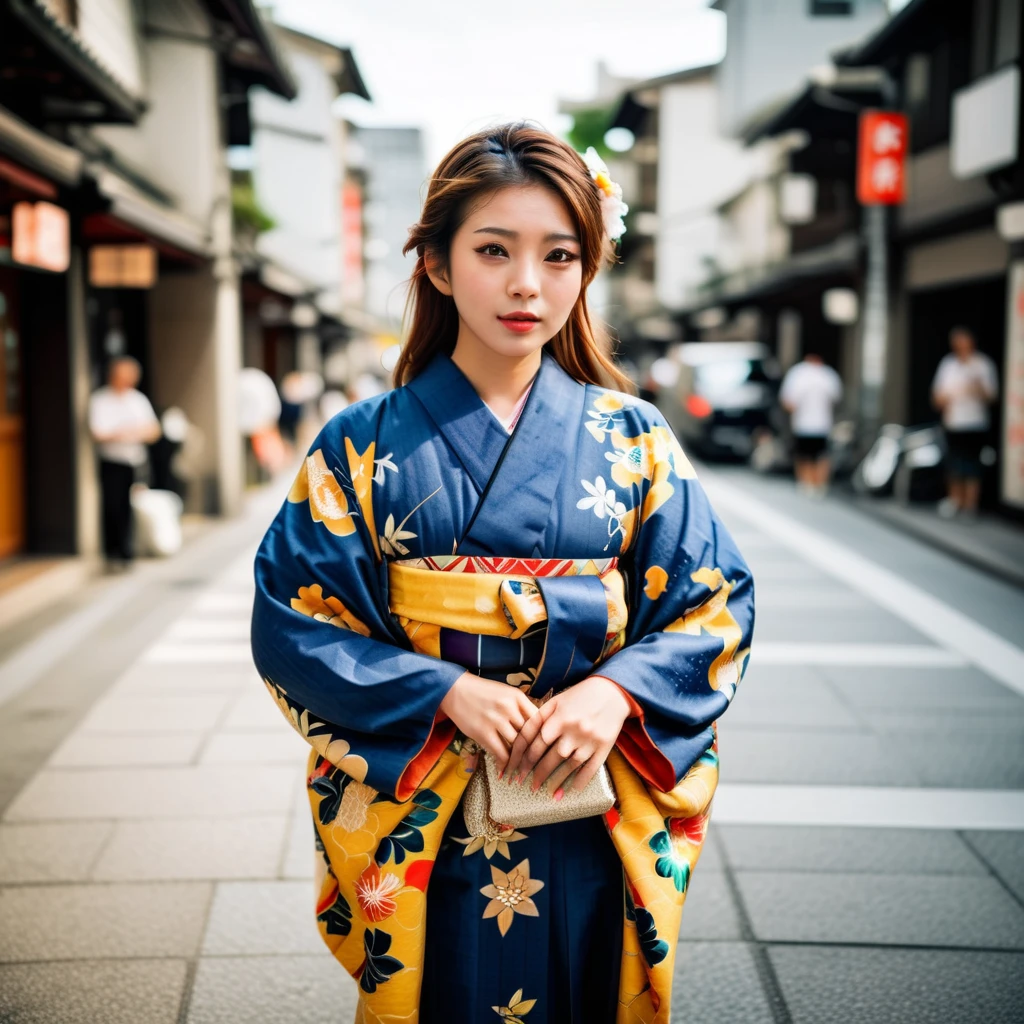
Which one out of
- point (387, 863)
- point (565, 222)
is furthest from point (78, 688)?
point (565, 222)

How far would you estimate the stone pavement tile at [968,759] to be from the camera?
4.37 m

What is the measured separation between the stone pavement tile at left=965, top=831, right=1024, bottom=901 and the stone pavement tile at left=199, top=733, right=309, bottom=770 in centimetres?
261

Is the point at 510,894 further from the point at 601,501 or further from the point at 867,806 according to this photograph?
the point at 867,806

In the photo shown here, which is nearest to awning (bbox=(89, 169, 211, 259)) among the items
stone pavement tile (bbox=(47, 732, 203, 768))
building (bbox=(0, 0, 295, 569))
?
building (bbox=(0, 0, 295, 569))

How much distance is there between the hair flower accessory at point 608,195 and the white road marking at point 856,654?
15.0ft

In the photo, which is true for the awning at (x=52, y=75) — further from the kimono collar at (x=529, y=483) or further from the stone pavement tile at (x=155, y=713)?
the kimono collar at (x=529, y=483)

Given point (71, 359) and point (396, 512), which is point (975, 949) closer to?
point (396, 512)

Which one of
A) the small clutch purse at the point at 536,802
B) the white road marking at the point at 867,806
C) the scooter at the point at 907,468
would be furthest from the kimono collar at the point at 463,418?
the scooter at the point at 907,468

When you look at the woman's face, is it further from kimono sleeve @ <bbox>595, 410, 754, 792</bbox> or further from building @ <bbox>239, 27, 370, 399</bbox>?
building @ <bbox>239, 27, 370, 399</bbox>

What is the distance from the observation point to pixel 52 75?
6766 millimetres

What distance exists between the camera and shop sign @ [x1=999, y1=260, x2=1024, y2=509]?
10.9 metres

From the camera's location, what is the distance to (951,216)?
1248 cm

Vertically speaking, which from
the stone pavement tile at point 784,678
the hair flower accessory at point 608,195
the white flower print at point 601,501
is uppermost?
A: the hair flower accessory at point 608,195

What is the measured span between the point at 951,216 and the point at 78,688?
10.8 metres
